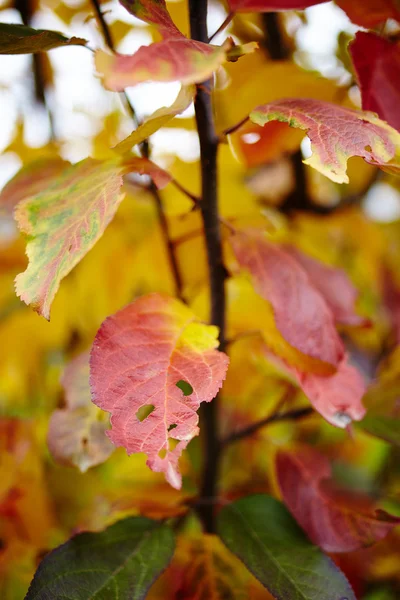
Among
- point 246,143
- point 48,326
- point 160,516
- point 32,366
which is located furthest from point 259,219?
point 32,366

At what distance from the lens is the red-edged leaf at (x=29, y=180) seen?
0.59m

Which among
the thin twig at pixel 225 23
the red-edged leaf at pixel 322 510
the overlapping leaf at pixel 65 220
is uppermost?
the thin twig at pixel 225 23

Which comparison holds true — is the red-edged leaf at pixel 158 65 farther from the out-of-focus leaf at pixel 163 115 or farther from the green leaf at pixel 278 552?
the green leaf at pixel 278 552

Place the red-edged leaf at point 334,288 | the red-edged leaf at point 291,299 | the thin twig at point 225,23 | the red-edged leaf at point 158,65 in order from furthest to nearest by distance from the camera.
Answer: the red-edged leaf at point 334,288 → the red-edged leaf at point 291,299 → the thin twig at point 225,23 → the red-edged leaf at point 158,65

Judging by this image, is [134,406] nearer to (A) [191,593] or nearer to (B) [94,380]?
(B) [94,380]

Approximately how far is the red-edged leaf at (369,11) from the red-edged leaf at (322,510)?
1.68 feet

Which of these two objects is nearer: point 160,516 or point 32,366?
point 160,516

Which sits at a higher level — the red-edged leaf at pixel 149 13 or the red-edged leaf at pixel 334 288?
the red-edged leaf at pixel 149 13

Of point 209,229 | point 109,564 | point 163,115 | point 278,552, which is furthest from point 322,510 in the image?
point 163,115

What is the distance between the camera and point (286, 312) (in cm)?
53

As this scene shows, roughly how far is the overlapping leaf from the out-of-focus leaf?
43 millimetres

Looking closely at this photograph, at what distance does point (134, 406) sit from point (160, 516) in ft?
1.00

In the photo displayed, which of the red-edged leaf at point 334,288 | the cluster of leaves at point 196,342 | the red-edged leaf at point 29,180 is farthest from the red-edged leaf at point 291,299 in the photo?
the red-edged leaf at point 29,180

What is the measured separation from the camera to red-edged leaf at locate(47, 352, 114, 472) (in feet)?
1.80
